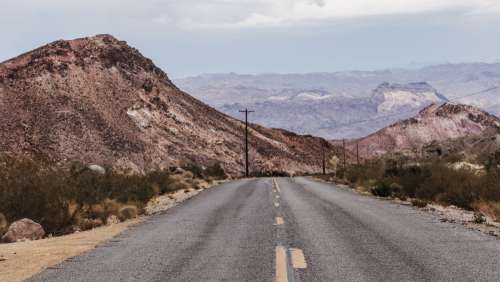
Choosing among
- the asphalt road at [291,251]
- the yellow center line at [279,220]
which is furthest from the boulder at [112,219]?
the yellow center line at [279,220]

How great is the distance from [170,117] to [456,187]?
6179cm

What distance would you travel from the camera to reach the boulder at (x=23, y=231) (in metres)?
13.9

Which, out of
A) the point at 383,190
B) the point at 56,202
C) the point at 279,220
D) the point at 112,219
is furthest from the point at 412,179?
the point at 56,202

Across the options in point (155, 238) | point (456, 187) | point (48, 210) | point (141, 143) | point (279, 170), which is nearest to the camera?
point (155, 238)

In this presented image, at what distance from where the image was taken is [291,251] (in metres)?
10.5

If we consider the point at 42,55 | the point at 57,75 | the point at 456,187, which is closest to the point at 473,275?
the point at 456,187

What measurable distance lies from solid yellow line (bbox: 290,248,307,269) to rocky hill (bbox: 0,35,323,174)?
2066 inches

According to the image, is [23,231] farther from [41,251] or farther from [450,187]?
[450,187]

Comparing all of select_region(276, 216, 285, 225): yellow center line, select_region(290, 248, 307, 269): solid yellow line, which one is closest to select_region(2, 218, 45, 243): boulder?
select_region(276, 216, 285, 225): yellow center line

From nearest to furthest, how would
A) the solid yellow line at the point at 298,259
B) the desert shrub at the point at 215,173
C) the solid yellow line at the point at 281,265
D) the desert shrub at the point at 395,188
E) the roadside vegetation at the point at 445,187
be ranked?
the solid yellow line at the point at 281,265, the solid yellow line at the point at 298,259, the roadside vegetation at the point at 445,187, the desert shrub at the point at 395,188, the desert shrub at the point at 215,173

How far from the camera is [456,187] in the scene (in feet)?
75.3

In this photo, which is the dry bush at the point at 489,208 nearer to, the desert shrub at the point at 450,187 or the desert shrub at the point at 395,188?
the desert shrub at the point at 450,187

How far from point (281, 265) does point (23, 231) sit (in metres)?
7.81

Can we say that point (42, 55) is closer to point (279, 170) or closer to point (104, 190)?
point (279, 170)
